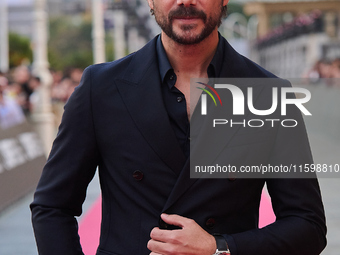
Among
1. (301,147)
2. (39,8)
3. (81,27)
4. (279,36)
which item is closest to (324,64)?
(39,8)

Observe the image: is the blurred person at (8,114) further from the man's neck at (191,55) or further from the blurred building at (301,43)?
the blurred building at (301,43)

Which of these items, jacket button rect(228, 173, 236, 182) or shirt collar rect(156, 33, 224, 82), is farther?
shirt collar rect(156, 33, 224, 82)

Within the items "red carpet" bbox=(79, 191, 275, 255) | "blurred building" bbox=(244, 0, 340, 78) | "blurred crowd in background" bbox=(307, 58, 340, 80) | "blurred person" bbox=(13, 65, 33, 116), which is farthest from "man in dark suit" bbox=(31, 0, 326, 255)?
"blurred building" bbox=(244, 0, 340, 78)

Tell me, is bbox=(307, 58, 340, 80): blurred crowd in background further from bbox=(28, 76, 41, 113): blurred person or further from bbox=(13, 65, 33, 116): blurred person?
bbox=(13, 65, 33, 116): blurred person

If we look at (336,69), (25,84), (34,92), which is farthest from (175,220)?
(336,69)

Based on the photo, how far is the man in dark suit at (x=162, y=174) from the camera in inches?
86.4

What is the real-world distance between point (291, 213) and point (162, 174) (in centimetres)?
44

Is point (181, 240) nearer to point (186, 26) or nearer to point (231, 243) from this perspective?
point (231, 243)

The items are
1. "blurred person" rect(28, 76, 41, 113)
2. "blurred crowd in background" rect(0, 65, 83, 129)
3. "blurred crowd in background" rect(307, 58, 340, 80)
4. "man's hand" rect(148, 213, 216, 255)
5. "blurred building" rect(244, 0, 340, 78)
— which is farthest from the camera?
"blurred building" rect(244, 0, 340, 78)

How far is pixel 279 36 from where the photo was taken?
50.5 meters

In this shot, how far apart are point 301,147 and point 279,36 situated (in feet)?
162

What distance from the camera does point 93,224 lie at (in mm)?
7879

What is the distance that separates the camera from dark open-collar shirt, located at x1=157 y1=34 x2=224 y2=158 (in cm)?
225

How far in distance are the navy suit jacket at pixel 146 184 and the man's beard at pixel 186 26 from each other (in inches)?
6.5
